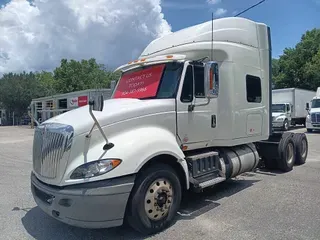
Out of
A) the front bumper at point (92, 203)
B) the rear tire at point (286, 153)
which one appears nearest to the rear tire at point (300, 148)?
the rear tire at point (286, 153)

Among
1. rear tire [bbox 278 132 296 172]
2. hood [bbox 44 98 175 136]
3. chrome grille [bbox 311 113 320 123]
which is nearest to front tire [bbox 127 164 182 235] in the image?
hood [bbox 44 98 175 136]

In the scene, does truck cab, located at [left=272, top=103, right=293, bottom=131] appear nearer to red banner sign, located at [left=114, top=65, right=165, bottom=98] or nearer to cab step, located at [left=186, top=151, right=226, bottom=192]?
cab step, located at [left=186, top=151, right=226, bottom=192]

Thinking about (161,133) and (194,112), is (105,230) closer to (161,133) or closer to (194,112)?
(161,133)

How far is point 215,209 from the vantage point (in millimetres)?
5152

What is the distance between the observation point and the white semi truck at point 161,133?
3773mm

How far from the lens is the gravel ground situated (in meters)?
4.19

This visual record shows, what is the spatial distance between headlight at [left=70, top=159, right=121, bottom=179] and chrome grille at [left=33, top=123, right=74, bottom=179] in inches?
12.0

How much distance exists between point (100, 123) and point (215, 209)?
2503 mm

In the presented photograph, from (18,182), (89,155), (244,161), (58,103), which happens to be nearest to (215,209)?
(244,161)

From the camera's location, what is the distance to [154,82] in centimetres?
515

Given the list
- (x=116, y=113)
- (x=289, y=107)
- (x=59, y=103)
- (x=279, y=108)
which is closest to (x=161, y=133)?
(x=116, y=113)

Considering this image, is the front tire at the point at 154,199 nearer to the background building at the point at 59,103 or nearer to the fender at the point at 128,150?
the fender at the point at 128,150

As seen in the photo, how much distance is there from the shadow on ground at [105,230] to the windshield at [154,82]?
6.48ft

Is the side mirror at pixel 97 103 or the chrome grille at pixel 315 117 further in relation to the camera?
the chrome grille at pixel 315 117
